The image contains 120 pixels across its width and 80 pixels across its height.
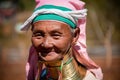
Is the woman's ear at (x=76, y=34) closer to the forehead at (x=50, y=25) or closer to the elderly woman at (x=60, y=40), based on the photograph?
the elderly woman at (x=60, y=40)

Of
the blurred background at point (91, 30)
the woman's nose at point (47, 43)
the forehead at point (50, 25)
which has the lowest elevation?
the blurred background at point (91, 30)

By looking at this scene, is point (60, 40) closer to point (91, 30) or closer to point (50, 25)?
point (50, 25)

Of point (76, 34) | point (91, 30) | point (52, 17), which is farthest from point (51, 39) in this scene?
point (91, 30)

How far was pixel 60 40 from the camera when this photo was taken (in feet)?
7.93

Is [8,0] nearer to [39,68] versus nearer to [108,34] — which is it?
[108,34]

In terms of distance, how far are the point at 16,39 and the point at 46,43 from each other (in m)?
22.2

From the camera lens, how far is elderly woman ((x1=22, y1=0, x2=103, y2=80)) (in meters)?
2.41

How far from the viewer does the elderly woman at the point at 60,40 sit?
241cm

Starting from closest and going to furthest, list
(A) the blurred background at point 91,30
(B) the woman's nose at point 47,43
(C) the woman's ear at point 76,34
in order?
(B) the woman's nose at point 47,43
(C) the woman's ear at point 76,34
(A) the blurred background at point 91,30

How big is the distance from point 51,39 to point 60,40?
62 mm

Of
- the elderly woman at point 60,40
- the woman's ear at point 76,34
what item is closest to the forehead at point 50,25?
the elderly woman at point 60,40

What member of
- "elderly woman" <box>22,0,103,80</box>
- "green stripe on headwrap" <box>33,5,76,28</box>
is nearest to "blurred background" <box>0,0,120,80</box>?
"elderly woman" <box>22,0,103,80</box>

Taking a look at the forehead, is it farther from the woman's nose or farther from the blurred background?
the blurred background

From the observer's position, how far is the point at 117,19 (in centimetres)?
1636
